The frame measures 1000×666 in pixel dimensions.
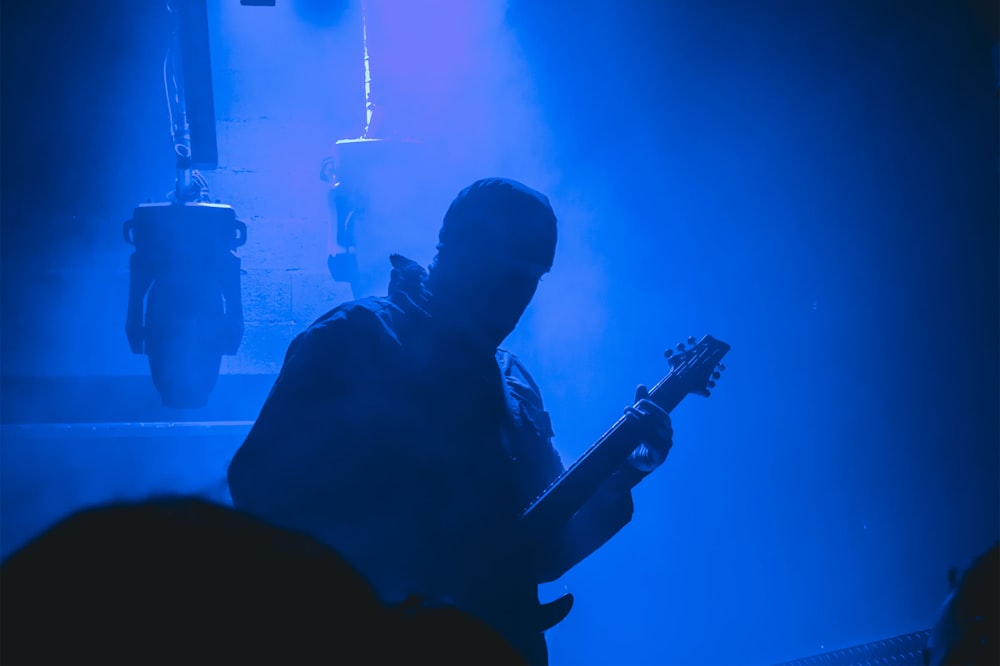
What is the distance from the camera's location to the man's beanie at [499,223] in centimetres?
176

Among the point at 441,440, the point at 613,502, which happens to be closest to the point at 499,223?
the point at 441,440

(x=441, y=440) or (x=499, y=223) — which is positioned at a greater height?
(x=499, y=223)

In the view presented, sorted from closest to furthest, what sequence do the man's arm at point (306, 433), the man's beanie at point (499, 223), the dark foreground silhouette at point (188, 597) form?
the dark foreground silhouette at point (188, 597), the man's arm at point (306, 433), the man's beanie at point (499, 223)

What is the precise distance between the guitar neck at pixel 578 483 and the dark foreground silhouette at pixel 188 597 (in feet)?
4.08

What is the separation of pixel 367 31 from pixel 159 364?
1796 mm

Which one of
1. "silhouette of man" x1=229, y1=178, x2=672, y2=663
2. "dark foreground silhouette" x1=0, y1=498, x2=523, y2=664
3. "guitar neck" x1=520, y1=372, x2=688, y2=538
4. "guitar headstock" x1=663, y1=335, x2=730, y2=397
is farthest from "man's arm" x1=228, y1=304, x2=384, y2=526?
"dark foreground silhouette" x1=0, y1=498, x2=523, y2=664

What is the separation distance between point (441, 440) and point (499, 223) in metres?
0.54

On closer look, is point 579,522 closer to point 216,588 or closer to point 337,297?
point 216,588

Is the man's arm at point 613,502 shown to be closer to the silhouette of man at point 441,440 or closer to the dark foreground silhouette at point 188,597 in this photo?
the silhouette of man at point 441,440

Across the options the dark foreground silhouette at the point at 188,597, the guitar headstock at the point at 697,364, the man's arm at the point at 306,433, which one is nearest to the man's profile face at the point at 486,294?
the man's arm at the point at 306,433

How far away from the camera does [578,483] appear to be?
177 centimetres

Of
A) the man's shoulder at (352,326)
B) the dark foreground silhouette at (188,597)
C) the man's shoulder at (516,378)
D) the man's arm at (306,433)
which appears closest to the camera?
the dark foreground silhouette at (188,597)

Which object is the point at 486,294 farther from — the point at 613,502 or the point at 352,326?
the point at 613,502

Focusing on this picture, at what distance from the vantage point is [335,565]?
18.9 inches
